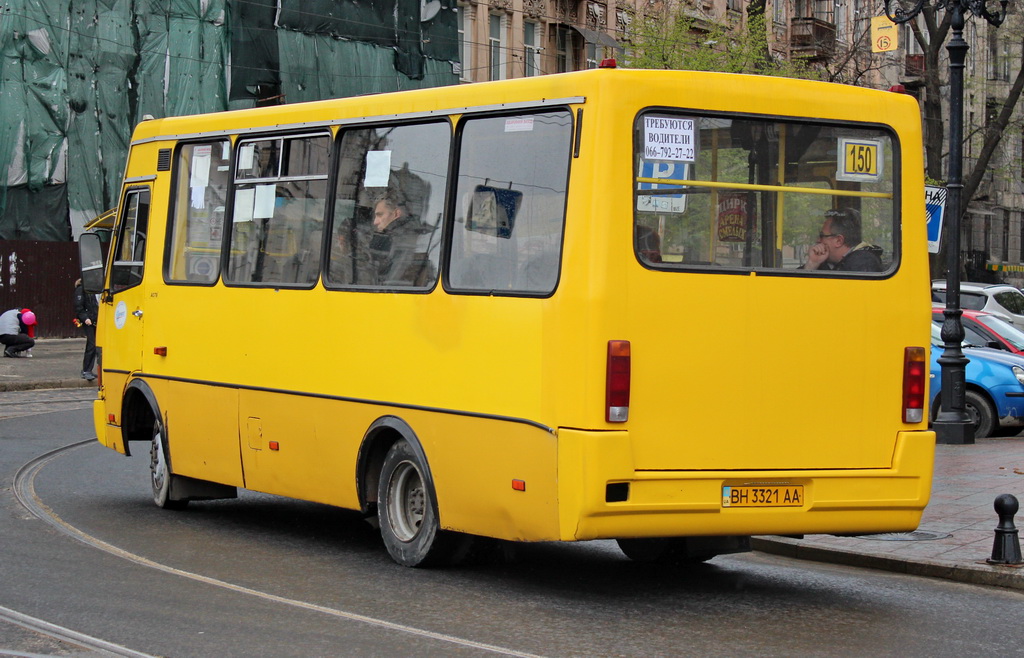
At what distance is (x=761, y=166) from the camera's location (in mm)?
8594

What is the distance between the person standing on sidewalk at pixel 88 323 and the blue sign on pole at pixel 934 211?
1589 centimetres

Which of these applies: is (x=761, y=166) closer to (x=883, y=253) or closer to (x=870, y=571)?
(x=883, y=253)

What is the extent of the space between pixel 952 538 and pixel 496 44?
39383mm

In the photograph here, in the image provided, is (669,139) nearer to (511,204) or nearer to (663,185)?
(663,185)

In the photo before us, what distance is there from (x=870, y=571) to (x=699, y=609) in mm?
2256

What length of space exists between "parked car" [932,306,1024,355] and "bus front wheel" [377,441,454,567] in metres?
14.4

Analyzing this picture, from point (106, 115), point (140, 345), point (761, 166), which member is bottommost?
point (140, 345)

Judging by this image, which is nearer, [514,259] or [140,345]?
[514,259]

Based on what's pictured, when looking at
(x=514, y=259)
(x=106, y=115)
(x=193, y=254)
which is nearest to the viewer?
(x=514, y=259)

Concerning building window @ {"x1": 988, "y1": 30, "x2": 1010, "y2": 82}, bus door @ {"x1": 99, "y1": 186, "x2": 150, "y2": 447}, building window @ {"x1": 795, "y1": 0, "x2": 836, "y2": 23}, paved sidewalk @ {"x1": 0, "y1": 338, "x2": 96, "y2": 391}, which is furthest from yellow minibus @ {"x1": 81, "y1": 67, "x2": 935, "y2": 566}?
building window @ {"x1": 988, "y1": 30, "x2": 1010, "y2": 82}

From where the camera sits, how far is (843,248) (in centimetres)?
877

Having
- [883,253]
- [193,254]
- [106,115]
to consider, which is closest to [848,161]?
[883,253]

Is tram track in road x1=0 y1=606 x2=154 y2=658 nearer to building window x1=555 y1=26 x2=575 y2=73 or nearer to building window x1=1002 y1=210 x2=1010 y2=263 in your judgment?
building window x1=555 y1=26 x2=575 y2=73

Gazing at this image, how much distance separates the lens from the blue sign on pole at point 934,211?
15.1m
